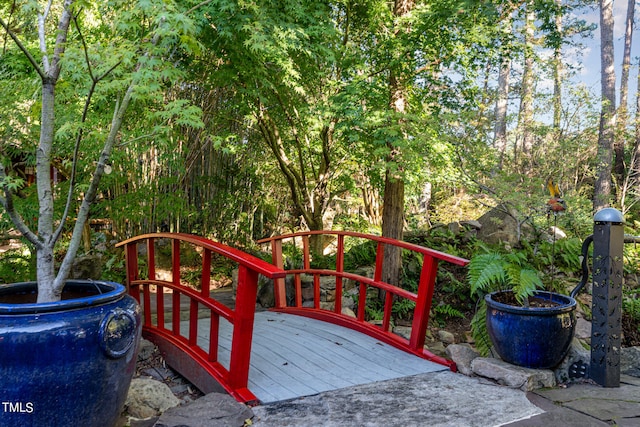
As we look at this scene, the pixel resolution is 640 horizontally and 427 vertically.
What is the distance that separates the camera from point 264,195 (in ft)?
28.3

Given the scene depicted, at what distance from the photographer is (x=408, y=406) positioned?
2.54m

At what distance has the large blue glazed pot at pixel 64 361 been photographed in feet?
6.30

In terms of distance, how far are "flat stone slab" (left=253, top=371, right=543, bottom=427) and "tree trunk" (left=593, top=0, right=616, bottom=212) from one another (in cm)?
775

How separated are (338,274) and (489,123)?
7.66ft

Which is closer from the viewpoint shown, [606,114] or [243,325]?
[243,325]

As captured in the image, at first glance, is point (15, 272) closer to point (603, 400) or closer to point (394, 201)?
point (394, 201)

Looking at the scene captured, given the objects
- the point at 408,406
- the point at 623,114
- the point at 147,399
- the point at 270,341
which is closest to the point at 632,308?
the point at 408,406

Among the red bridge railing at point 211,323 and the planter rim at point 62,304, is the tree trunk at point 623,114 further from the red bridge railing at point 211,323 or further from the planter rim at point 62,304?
the planter rim at point 62,304

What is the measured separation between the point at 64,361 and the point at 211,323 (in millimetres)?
940

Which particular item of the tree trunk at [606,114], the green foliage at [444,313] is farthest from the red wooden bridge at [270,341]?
the tree trunk at [606,114]

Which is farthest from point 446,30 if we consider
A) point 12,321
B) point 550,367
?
point 12,321

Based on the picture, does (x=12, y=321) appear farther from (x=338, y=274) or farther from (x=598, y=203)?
(x=598, y=203)

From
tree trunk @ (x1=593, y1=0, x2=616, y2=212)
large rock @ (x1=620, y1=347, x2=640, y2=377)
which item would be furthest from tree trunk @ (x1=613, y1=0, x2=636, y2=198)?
large rock @ (x1=620, y1=347, x2=640, y2=377)

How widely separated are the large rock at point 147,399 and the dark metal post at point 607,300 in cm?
255
